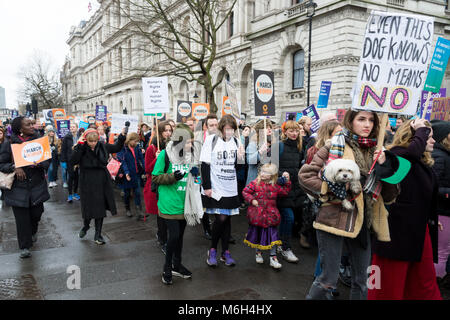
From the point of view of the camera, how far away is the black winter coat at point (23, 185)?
5113mm

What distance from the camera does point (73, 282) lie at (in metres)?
4.18

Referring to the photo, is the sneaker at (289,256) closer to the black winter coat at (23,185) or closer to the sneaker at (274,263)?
the sneaker at (274,263)

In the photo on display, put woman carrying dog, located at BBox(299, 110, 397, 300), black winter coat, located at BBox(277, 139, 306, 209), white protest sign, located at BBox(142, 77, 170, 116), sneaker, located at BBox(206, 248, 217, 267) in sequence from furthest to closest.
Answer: white protest sign, located at BBox(142, 77, 170, 116) → black winter coat, located at BBox(277, 139, 306, 209) → sneaker, located at BBox(206, 248, 217, 267) → woman carrying dog, located at BBox(299, 110, 397, 300)

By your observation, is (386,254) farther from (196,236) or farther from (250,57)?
(250,57)

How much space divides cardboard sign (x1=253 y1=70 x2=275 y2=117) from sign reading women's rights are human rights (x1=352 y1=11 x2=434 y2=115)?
300cm

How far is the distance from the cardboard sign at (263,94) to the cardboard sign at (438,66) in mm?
2312

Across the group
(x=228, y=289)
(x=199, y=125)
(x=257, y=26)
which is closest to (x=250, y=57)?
(x=257, y=26)

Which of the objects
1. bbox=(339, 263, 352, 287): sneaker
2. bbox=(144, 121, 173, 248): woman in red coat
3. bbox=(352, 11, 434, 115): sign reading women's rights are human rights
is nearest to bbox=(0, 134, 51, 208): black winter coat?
bbox=(144, 121, 173, 248): woman in red coat

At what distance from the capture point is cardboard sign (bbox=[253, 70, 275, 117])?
5754 millimetres

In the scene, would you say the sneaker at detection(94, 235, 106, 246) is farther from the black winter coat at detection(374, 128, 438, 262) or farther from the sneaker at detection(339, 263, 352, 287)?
the black winter coat at detection(374, 128, 438, 262)

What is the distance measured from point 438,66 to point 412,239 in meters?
2.96

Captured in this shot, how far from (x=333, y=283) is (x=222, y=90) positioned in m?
28.9

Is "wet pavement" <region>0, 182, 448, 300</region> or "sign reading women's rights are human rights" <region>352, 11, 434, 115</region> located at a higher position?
"sign reading women's rights are human rights" <region>352, 11, 434, 115</region>

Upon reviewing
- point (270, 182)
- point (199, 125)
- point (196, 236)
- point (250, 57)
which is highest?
point (250, 57)
